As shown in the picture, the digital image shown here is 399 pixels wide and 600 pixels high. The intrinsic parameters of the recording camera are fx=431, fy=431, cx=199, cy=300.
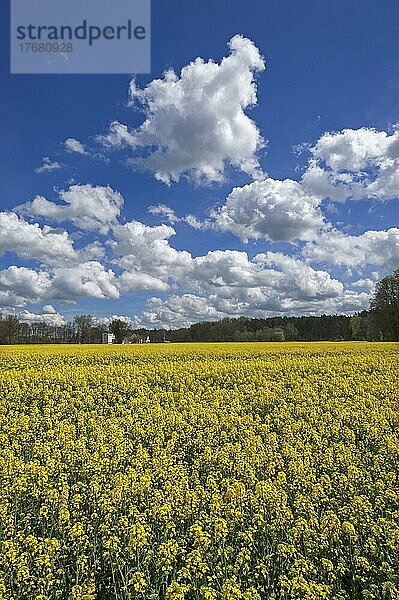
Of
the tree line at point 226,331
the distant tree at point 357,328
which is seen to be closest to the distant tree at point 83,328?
the tree line at point 226,331

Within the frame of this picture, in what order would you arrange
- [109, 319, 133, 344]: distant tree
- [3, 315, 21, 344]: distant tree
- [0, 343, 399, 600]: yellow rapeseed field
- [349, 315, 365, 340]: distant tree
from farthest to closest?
[109, 319, 133, 344]: distant tree, [349, 315, 365, 340]: distant tree, [3, 315, 21, 344]: distant tree, [0, 343, 399, 600]: yellow rapeseed field

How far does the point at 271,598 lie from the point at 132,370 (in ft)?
43.8

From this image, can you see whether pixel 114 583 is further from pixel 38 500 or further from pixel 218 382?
pixel 218 382

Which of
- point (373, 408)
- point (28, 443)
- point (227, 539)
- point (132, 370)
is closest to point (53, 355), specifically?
point (132, 370)

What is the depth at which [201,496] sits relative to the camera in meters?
5.95

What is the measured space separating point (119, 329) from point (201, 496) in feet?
241

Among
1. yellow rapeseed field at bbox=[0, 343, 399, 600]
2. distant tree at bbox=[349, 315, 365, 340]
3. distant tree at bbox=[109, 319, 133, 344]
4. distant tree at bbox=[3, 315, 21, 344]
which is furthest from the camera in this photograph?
distant tree at bbox=[109, 319, 133, 344]

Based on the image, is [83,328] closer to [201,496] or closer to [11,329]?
[11,329]

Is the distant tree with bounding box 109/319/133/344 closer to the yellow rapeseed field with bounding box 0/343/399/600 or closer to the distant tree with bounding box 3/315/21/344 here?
the distant tree with bounding box 3/315/21/344

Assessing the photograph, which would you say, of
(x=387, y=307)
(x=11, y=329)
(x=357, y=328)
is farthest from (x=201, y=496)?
(x=357, y=328)

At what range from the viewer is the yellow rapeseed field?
4684 mm

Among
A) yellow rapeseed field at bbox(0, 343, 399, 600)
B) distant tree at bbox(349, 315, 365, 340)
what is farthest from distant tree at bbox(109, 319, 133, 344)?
yellow rapeseed field at bbox(0, 343, 399, 600)

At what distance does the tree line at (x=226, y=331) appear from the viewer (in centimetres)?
5859

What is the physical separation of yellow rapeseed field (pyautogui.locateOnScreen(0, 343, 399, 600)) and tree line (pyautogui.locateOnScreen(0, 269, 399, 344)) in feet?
163
